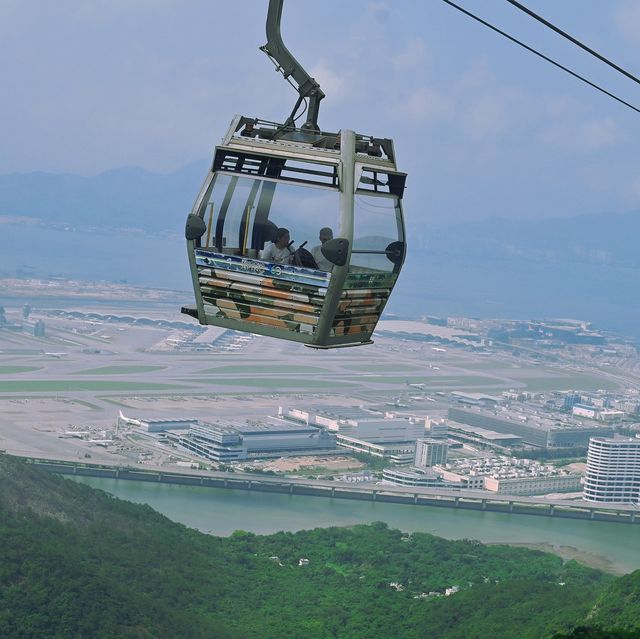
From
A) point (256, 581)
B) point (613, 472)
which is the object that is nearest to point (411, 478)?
point (613, 472)

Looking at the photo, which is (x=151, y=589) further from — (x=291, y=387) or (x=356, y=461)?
(x=291, y=387)

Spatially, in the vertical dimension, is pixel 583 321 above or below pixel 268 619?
above

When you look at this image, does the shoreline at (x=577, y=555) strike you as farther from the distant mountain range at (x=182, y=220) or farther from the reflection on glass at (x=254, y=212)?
the distant mountain range at (x=182, y=220)

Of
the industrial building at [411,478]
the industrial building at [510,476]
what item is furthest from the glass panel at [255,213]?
the industrial building at [510,476]

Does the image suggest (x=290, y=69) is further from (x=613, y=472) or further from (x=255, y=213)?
(x=613, y=472)

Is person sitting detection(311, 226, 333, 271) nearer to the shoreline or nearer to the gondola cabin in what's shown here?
the gondola cabin

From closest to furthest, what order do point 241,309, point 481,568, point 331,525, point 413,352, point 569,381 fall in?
point 241,309 < point 481,568 < point 331,525 < point 569,381 < point 413,352

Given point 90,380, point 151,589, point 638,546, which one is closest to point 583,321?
point 90,380
